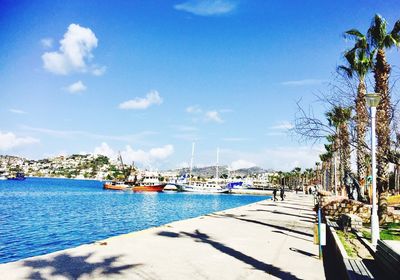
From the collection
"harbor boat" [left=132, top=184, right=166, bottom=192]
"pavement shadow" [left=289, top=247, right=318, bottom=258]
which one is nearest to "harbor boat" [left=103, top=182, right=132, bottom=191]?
"harbor boat" [left=132, top=184, right=166, bottom=192]

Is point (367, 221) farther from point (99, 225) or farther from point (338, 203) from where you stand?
point (99, 225)

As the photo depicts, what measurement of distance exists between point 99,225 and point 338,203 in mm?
19592

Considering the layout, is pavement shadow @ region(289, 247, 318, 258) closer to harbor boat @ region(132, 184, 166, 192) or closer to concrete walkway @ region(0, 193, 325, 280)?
concrete walkway @ region(0, 193, 325, 280)

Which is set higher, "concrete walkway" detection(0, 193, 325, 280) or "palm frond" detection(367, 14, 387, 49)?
"palm frond" detection(367, 14, 387, 49)

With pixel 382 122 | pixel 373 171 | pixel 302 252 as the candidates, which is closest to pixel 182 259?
pixel 302 252

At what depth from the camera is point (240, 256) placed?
1094cm

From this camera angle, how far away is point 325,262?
1073 cm

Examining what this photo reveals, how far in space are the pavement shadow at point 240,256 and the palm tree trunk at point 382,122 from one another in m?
7.39

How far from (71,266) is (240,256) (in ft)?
15.4

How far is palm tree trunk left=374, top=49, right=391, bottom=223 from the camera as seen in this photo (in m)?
15.2

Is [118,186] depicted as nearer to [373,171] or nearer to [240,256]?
[240,256]

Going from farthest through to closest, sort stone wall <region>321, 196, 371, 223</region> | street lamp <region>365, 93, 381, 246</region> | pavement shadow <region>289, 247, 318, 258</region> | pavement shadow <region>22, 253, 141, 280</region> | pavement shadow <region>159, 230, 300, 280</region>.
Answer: stone wall <region>321, 196, 371, 223</region> → street lamp <region>365, 93, 381, 246</region> → pavement shadow <region>289, 247, 318, 258</region> → pavement shadow <region>159, 230, 300, 280</region> → pavement shadow <region>22, 253, 141, 280</region>

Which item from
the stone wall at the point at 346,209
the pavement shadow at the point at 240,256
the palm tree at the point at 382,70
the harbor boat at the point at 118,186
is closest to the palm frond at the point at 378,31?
the palm tree at the point at 382,70

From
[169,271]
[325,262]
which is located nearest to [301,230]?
[325,262]
